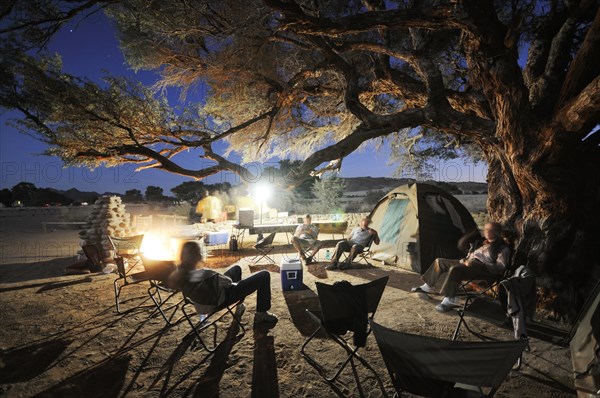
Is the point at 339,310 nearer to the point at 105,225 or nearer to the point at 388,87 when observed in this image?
the point at 388,87

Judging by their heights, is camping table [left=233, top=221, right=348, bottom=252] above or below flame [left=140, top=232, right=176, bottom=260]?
above

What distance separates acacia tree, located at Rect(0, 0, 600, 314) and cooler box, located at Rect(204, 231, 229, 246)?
4161 millimetres

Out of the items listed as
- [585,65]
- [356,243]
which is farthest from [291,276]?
[585,65]

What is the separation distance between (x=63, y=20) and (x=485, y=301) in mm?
8184

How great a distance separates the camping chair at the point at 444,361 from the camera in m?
1.69

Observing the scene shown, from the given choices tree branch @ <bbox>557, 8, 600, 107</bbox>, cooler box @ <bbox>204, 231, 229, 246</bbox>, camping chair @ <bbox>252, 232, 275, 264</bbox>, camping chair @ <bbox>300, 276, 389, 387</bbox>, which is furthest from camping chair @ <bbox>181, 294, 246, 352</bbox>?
tree branch @ <bbox>557, 8, 600, 107</bbox>

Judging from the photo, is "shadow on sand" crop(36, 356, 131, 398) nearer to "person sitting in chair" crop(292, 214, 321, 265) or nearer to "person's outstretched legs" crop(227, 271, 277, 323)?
"person's outstretched legs" crop(227, 271, 277, 323)

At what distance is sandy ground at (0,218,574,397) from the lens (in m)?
2.74

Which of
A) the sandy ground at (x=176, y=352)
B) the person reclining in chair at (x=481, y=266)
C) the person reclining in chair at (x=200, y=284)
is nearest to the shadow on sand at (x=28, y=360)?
the sandy ground at (x=176, y=352)

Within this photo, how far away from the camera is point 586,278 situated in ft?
13.0

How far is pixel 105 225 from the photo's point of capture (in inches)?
304

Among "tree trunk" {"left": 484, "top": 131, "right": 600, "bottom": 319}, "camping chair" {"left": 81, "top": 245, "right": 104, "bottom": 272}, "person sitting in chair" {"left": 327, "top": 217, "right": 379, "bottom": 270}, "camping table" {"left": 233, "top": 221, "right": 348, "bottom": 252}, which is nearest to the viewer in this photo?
"tree trunk" {"left": 484, "top": 131, "right": 600, "bottom": 319}

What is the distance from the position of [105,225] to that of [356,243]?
23.2 feet

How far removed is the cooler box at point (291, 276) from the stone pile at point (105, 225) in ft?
16.9
